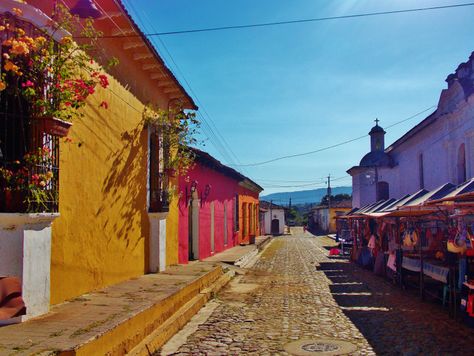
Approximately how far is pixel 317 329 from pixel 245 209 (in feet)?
74.9

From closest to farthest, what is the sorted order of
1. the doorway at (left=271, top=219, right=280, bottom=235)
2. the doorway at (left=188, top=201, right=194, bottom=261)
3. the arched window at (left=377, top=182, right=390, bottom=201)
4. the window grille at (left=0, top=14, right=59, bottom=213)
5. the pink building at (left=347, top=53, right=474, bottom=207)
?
the window grille at (left=0, top=14, right=59, bottom=213) < the pink building at (left=347, top=53, right=474, bottom=207) < the doorway at (left=188, top=201, right=194, bottom=261) < the arched window at (left=377, top=182, right=390, bottom=201) < the doorway at (left=271, top=219, right=280, bottom=235)

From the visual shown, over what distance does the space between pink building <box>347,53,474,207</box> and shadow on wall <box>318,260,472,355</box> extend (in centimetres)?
508

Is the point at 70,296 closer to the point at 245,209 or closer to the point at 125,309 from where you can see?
the point at 125,309

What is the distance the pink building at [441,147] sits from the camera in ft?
44.6

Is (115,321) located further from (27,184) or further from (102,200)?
(102,200)

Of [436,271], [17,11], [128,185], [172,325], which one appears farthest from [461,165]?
[17,11]

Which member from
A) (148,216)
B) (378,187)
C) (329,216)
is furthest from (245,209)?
(329,216)

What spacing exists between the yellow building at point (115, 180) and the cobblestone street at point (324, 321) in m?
1.76

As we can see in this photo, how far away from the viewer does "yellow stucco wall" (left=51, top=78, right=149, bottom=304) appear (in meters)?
6.38

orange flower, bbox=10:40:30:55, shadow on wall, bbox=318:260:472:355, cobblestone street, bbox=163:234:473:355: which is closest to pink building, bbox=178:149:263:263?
cobblestone street, bbox=163:234:473:355

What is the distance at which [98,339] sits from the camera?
4.46 metres

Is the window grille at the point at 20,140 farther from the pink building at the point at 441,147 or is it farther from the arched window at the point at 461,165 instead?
the arched window at the point at 461,165

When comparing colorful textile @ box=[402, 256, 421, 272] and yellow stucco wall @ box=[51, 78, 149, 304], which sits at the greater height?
yellow stucco wall @ box=[51, 78, 149, 304]

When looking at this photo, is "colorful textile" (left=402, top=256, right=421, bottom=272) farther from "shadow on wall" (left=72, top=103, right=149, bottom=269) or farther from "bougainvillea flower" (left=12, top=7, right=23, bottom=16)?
"bougainvillea flower" (left=12, top=7, right=23, bottom=16)
